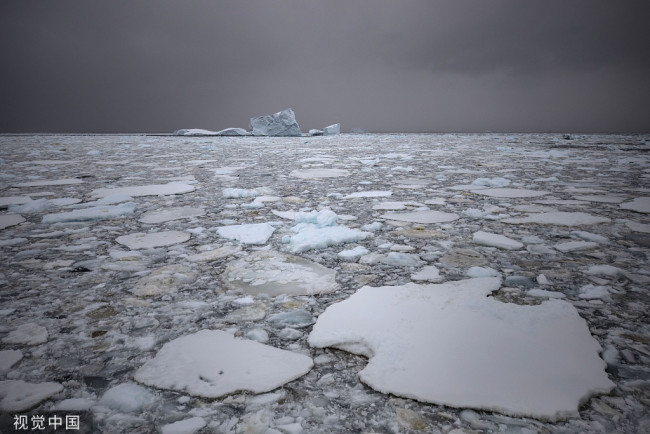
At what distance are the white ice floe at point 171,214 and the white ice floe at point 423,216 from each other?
1.35 meters

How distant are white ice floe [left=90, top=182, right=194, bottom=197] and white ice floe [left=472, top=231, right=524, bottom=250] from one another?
8.39 feet

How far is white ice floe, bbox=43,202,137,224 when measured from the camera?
2.17m

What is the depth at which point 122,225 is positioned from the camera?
2.09 m

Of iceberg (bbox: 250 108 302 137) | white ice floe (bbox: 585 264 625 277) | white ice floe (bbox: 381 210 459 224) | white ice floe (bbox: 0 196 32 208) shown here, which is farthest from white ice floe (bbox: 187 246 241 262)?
iceberg (bbox: 250 108 302 137)

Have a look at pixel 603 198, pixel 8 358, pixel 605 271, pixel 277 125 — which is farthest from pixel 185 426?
pixel 277 125

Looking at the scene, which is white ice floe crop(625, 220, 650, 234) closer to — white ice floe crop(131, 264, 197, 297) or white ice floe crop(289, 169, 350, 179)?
white ice floe crop(131, 264, 197, 297)

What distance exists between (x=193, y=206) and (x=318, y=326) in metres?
1.90

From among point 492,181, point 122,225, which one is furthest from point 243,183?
point 492,181

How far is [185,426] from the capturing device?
684 millimetres

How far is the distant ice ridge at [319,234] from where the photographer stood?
1.72m

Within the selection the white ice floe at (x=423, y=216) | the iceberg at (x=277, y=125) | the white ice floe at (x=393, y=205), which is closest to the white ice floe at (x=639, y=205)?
the white ice floe at (x=423, y=216)

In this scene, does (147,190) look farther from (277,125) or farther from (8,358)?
(277,125)

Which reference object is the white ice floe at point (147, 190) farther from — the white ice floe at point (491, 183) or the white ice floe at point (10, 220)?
the white ice floe at point (491, 183)

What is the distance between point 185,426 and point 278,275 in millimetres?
752
